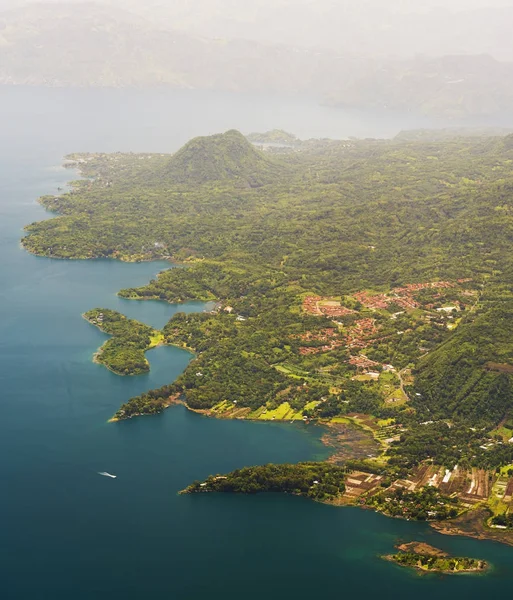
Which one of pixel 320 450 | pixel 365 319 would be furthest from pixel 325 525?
pixel 365 319

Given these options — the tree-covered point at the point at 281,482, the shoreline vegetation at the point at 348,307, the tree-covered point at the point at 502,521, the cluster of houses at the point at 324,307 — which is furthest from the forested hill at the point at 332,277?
the tree-covered point at the point at 502,521

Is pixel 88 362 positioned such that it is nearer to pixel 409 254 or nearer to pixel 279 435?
pixel 279 435

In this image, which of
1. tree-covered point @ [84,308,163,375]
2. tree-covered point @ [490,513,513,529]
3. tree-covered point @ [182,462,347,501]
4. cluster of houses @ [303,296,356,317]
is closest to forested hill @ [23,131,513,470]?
cluster of houses @ [303,296,356,317]

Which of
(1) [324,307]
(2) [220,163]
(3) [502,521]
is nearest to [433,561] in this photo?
(3) [502,521]

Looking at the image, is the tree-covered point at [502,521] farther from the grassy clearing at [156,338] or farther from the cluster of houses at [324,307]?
the grassy clearing at [156,338]

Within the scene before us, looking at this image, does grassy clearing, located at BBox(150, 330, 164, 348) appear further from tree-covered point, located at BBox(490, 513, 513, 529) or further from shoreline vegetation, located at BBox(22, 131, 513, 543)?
tree-covered point, located at BBox(490, 513, 513, 529)

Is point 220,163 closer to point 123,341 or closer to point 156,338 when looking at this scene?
point 156,338
